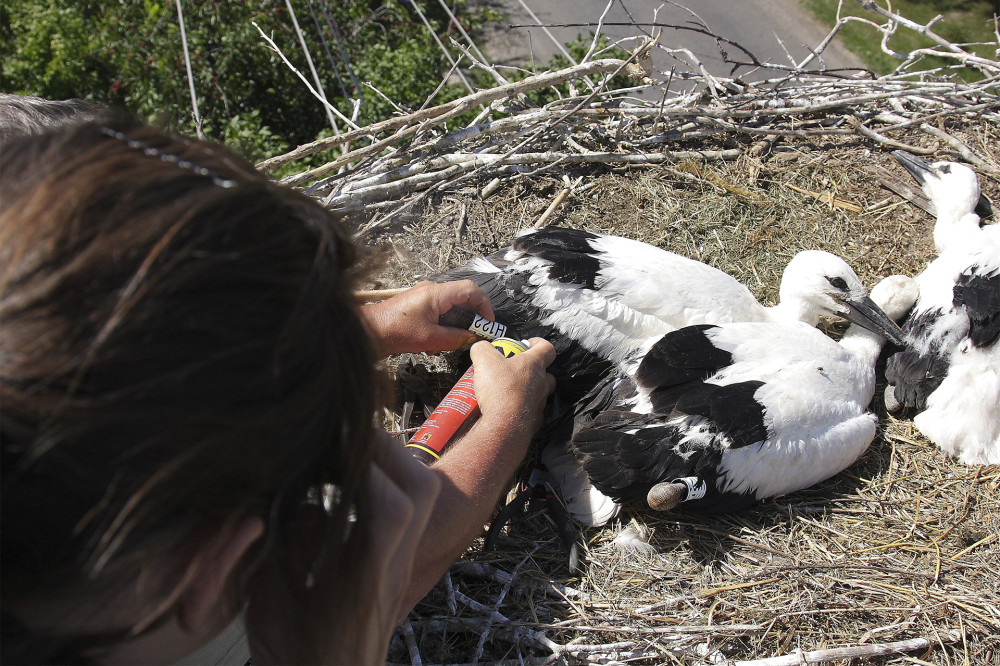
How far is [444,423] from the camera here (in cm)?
180

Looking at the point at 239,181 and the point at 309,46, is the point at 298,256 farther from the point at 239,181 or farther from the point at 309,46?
the point at 309,46

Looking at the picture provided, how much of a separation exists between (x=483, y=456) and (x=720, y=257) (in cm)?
146

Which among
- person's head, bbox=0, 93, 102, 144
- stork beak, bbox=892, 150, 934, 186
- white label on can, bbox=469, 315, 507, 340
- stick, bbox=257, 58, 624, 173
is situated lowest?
stork beak, bbox=892, 150, 934, 186

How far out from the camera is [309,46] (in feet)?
15.6

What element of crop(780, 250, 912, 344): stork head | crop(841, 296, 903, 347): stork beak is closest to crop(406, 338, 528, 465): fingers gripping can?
crop(780, 250, 912, 344): stork head

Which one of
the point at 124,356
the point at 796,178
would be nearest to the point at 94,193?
the point at 124,356

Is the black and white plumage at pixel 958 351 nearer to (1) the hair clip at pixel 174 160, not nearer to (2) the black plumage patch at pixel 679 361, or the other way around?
(2) the black plumage patch at pixel 679 361

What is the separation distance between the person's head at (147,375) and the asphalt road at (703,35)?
18.3 feet

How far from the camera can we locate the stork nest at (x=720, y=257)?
175cm

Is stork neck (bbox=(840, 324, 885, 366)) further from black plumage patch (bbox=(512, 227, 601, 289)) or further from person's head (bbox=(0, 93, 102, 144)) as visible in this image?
person's head (bbox=(0, 93, 102, 144))

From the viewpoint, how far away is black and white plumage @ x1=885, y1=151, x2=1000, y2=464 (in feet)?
6.97

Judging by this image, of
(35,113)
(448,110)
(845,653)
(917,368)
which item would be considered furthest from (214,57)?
(845,653)

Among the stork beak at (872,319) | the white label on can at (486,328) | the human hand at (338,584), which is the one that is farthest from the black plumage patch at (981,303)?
the human hand at (338,584)

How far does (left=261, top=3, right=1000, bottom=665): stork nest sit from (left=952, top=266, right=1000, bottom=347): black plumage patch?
1.14ft
